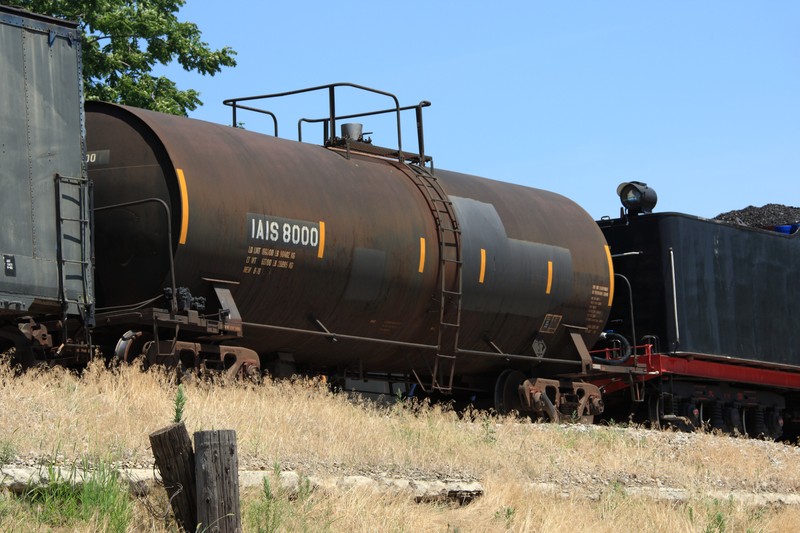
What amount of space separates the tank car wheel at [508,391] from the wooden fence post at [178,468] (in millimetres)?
9199

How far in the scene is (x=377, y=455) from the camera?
10297 millimetres

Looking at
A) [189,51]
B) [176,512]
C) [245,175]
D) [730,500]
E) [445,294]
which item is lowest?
[730,500]

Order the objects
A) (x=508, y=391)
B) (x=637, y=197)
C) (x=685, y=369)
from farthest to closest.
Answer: (x=637, y=197) < (x=685, y=369) < (x=508, y=391)

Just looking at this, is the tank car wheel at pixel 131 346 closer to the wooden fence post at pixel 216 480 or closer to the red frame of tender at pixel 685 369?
the wooden fence post at pixel 216 480

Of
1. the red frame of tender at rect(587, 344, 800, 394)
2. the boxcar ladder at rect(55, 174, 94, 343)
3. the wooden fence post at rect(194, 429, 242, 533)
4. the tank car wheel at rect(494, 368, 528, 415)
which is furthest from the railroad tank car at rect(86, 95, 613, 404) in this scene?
the wooden fence post at rect(194, 429, 242, 533)

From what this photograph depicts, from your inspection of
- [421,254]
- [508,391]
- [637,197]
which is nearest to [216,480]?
[421,254]

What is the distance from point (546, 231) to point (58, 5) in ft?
38.8

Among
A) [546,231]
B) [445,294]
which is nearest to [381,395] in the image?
[445,294]

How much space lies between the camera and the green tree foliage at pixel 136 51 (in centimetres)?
2375

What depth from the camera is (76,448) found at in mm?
8641

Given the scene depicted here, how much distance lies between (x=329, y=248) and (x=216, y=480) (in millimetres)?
6468

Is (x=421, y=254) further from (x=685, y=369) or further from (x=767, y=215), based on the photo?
(x=767, y=215)

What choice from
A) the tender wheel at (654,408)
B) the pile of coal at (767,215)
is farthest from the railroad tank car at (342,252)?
the pile of coal at (767,215)

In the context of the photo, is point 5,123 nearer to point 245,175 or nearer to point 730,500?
point 245,175
